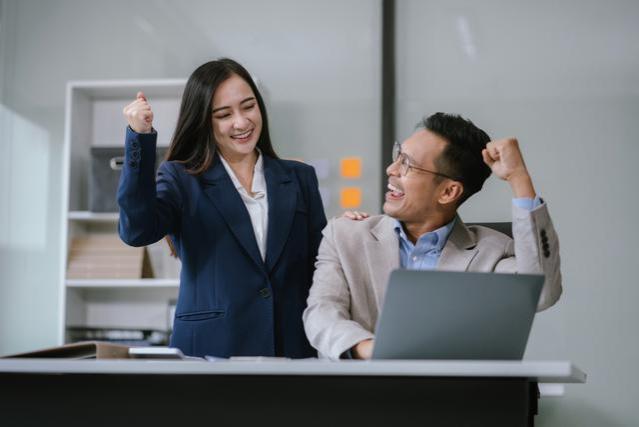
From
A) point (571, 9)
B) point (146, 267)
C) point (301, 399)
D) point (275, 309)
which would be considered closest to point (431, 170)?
point (275, 309)

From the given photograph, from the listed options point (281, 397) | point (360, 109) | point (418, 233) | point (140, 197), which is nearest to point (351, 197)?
point (360, 109)

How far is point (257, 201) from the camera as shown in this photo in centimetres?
211

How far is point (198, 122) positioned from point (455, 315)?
3.49ft

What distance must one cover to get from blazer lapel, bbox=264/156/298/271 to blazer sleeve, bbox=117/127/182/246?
0.25m

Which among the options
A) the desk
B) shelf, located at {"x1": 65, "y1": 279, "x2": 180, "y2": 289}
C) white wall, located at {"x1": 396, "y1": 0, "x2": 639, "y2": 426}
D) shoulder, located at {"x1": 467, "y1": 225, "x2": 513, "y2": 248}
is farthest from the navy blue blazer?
white wall, located at {"x1": 396, "y1": 0, "x2": 639, "y2": 426}

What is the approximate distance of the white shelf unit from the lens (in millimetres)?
3787

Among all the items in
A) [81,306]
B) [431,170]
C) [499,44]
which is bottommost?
[81,306]

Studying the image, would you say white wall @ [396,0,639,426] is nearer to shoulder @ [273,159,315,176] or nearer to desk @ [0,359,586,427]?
shoulder @ [273,159,315,176]

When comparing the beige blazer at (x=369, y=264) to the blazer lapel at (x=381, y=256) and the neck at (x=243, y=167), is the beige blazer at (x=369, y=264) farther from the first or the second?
the neck at (x=243, y=167)

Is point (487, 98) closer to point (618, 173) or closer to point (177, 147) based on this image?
point (618, 173)

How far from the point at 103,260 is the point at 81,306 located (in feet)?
1.05

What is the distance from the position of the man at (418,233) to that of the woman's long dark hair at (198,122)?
0.42 metres

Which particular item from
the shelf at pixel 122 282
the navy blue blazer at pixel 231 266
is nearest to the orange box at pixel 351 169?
the shelf at pixel 122 282

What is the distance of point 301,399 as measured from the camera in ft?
3.64
